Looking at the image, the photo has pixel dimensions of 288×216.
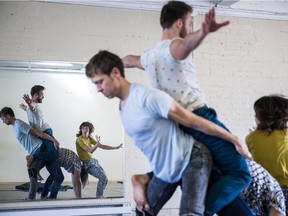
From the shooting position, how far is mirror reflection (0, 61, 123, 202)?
3.91 metres

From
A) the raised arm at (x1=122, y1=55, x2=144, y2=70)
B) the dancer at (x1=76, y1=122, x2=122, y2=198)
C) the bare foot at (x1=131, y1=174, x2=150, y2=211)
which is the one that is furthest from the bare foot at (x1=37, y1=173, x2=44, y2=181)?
the raised arm at (x1=122, y1=55, x2=144, y2=70)

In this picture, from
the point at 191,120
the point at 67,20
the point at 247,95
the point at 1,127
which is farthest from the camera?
the point at 247,95

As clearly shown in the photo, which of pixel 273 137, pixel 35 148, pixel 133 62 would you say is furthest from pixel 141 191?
pixel 35 148

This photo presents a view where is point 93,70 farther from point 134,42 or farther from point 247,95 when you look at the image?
point 247,95

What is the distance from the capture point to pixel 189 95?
73.5 inches

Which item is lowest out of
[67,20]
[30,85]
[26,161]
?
[26,161]

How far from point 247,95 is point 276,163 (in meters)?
2.54

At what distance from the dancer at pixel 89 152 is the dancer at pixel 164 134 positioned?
7.68 ft

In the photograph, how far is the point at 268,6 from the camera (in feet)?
15.5

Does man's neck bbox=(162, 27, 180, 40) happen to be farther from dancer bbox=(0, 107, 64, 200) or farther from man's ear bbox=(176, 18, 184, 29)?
dancer bbox=(0, 107, 64, 200)

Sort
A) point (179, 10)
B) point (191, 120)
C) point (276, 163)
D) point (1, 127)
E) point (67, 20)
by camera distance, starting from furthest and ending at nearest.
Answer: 1. point (67, 20)
2. point (1, 127)
3. point (276, 163)
4. point (179, 10)
5. point (191, 120)

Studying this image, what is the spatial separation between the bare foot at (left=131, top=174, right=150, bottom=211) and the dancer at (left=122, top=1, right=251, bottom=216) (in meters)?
0.34

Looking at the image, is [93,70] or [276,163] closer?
[93,70]

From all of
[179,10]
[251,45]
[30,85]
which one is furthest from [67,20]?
[179,10]
